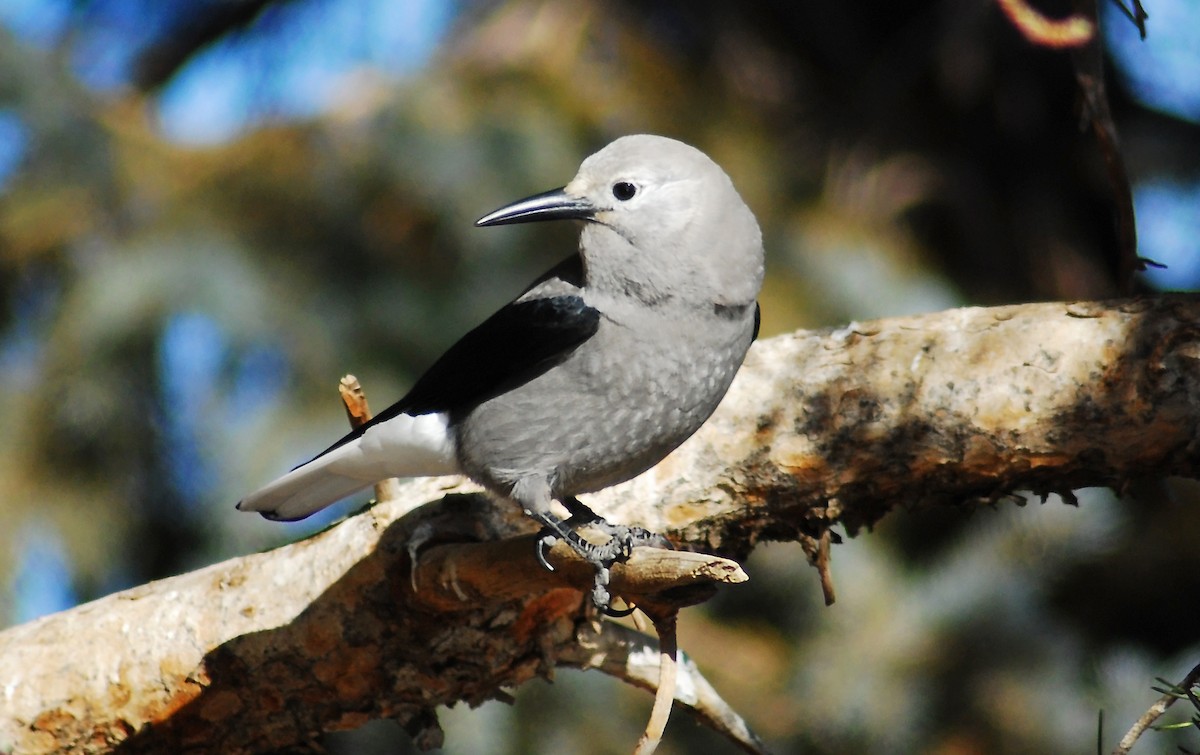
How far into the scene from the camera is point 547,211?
2.42m

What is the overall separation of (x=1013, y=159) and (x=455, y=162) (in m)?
2.49

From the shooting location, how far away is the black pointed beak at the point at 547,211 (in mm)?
2418

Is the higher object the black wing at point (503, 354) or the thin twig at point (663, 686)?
the black wing at point (503, 354)

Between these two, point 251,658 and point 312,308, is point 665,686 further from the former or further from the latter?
point 312,308

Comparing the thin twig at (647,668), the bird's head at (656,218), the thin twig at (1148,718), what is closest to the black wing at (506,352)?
the bird's head at (656,218)

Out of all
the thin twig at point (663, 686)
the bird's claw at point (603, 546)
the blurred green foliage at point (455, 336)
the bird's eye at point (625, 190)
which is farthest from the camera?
the blurred green foliage at point (455, 336)

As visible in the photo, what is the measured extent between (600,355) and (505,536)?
0.44 meters

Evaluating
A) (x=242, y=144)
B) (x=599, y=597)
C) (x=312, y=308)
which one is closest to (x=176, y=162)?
(x=242, y=144)

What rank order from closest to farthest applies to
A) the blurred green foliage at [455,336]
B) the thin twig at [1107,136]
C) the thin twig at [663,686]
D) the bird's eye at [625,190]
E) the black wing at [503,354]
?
the thin twig at [663,686], the thin twig at [1107,136], the black wing at [503,354], the bird's eye at [625,190], the blurred green foliage at [455,336]

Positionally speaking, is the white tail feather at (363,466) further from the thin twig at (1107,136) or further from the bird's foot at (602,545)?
the thin twig at (1107,136)

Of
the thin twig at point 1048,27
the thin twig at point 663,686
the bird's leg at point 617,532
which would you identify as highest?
the thin twig at point 1048,27

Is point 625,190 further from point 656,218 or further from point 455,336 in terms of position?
point 455,336

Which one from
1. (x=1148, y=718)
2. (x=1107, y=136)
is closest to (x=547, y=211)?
(x=1107, y=136)

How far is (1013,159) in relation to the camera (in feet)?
17.4
